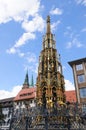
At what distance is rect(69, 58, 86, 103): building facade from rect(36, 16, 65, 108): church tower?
22.1 feet

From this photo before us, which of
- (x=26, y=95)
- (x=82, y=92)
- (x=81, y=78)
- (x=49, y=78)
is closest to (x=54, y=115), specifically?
(x=49, y=78)

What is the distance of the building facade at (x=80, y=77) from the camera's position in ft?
136

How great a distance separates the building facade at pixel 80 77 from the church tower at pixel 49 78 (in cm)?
673

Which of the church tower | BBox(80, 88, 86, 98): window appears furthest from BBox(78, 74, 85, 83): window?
the church tower

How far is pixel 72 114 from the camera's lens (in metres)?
18.1

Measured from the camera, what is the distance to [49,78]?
3638 cm

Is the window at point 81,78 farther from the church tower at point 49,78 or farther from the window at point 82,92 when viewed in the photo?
the church tower at point 49,78

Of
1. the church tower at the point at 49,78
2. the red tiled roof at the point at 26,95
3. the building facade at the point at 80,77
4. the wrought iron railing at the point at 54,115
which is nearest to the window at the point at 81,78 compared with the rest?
the building facade at the point at 80,77

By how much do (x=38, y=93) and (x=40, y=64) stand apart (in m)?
6.93

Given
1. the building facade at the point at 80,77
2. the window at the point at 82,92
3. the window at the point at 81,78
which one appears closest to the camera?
the window at the point at 82,92

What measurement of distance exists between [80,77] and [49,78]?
10699mm

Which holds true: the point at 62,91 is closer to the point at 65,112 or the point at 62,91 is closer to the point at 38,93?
the point at 38,93

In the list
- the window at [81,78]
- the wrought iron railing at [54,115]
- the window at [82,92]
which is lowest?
the wrought iron railing at [54,115]

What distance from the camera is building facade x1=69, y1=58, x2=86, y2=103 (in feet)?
136
